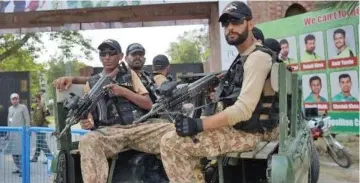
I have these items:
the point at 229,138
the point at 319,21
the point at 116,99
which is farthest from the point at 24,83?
the point at 229,138

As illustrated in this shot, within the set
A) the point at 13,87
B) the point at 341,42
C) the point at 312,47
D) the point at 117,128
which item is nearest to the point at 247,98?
the point at 117,128

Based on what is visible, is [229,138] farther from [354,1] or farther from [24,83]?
[24,83]

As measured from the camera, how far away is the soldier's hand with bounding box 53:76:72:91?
351 cm

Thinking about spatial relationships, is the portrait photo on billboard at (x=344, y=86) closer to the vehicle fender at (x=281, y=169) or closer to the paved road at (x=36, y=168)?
the paved road at (x=36, y=168)

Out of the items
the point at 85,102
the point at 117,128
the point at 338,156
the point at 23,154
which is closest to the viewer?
the point at 85,102

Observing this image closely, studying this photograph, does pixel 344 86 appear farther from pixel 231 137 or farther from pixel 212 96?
pixel 231 137

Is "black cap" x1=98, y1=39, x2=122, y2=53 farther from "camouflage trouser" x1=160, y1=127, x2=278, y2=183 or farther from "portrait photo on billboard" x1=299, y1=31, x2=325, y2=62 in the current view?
"portrait photo on billboard" x1=299, y1=31, x2=325, y2=62

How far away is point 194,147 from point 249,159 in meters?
0.63

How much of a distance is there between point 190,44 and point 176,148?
51681mm

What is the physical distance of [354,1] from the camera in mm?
8648

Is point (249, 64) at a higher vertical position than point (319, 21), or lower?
lower

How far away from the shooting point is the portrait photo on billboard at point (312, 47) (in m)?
9.53

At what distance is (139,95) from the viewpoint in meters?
3.51

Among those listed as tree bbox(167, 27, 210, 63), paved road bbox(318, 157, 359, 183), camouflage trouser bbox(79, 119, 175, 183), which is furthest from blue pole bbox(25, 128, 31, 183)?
tree bbox(167, 27, 210, 63)
